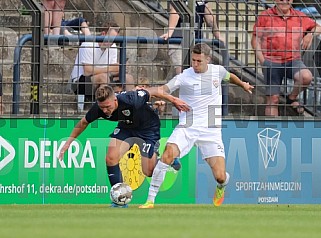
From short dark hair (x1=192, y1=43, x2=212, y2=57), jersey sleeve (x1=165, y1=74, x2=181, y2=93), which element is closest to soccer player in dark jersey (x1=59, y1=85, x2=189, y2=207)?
jersey sleeve (x1=165, y1=74, x2=181, y2=93)

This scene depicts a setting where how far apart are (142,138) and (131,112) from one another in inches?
29.9

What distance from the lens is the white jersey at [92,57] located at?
17359 millimetres

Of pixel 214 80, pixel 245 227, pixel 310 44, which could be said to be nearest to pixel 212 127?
pixel 214 80

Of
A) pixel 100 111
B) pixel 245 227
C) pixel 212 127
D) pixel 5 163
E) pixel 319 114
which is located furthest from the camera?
pixel 319 114

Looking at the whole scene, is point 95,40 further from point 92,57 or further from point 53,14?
point 53,14

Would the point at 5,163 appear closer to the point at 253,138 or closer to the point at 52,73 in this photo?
the point at 52,73

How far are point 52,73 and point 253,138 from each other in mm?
3545

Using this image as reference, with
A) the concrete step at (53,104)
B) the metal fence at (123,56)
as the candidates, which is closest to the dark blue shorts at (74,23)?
the metal fence at (123,56)

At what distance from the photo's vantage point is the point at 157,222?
439 inches

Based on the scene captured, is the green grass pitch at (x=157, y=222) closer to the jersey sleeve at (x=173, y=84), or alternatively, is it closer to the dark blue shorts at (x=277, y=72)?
the jersey sleeve at (x=173, y=84)

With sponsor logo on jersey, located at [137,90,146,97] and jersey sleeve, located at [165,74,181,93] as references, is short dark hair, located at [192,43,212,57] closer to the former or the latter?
jersey sleeve, located at [165,74,181,93]

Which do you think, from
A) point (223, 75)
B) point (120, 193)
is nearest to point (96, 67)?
point (223, 75)

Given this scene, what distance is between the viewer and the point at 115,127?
17.0 metres

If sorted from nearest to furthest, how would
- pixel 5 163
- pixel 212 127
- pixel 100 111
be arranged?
pixel 100 111, pixel 212 127, pixel 5 163
